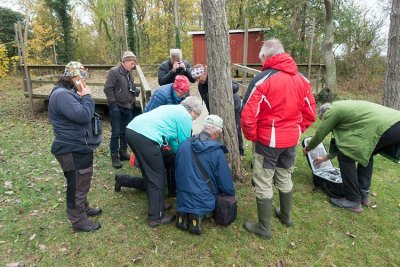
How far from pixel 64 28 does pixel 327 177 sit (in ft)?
73.3

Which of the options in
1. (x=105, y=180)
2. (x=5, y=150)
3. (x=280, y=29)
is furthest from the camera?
(x=280, y=29)

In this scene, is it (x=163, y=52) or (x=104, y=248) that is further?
(x=163, y=52)

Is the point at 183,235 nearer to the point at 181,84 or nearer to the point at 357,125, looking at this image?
the point at 181,84

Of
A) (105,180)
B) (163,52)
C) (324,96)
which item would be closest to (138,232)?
(105,180)

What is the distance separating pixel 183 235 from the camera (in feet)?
11.0

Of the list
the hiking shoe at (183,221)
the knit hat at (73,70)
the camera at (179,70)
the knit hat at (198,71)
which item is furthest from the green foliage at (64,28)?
the hiking shoe at (183,221)

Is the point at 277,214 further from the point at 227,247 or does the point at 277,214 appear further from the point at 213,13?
the point at 213,13

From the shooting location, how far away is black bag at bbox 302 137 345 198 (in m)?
4.09

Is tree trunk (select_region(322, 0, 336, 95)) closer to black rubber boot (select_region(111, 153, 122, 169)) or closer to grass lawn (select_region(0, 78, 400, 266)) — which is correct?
grass lawn (select_region(0, 78, 400, 266))

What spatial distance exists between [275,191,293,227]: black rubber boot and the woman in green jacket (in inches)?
34.7

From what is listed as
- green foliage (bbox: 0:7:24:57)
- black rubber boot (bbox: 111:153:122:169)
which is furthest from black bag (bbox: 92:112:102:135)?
green foliage (bbox: 0:7:24:57)

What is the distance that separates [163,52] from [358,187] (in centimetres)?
2529

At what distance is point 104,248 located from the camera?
3148mm

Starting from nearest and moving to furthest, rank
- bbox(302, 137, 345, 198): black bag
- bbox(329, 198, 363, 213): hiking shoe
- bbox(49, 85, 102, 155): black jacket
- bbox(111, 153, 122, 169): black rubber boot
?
bbox(49, 85, 102, 155): black jacket → bbox(329, 198, 363, 213): hiking shoe → bbox(302, 137, 345, 198): black bag → bbox(111, 153, 122, 169): black rubber boot
